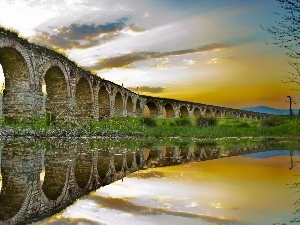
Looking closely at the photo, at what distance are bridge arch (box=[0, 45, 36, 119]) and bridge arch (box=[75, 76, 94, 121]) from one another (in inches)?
405

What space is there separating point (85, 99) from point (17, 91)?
11.6 metres

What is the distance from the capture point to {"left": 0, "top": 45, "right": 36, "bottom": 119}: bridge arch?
66.5 ft

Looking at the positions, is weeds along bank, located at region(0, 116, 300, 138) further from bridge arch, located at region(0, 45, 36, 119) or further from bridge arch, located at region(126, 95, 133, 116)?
bridge arch, located at region(126, 95, 133, 116)

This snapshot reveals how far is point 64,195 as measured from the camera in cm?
454

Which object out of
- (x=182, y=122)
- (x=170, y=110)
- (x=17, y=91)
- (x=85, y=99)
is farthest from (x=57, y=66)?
(x=170, y=110)

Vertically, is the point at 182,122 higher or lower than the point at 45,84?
lower

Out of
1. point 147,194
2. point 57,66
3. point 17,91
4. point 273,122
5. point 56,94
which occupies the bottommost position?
point 147,194

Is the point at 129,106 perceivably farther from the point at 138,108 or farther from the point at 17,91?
the point at 17,91

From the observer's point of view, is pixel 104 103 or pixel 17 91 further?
pixel 104 103

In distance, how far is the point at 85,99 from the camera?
105 feet

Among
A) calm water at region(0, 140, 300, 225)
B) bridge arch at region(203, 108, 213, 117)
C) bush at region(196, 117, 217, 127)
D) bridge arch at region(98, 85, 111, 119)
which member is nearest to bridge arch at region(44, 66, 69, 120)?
bridge arch at region(98, 85, 111, 119)

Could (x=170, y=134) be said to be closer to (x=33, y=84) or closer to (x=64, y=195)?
(x=33, y=84)

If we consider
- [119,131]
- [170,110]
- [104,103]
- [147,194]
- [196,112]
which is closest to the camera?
[147,194]

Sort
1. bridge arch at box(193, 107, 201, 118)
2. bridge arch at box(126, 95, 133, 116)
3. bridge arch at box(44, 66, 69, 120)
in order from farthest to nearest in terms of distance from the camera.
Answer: bridge arch at box(193, 107, 201, 118) < bridge arch at box(126, 95, 133, 116) < bridge arch at box(44, 66, 69, 120)
